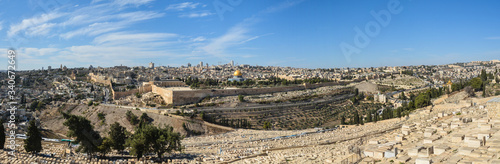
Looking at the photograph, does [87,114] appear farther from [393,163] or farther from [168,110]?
[393,163]

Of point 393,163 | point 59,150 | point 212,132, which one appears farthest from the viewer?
point 212,132

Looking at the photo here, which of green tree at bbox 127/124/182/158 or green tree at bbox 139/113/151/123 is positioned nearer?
green tree at bbox 127/124/182/158

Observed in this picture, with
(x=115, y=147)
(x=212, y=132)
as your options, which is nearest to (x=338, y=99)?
(x=212, y=132)

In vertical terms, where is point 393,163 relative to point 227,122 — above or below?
above

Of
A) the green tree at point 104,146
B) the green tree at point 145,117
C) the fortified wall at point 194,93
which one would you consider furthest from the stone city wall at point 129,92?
the green tree at point 104,146

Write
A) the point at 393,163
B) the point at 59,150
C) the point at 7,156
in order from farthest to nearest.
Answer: the point at 59,150 < the point at 7,156 < the point at 393,163

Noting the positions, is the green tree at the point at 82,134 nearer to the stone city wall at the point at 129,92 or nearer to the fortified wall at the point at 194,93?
the fortified wall at the point at 194,93

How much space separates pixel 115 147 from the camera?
51.6 ft

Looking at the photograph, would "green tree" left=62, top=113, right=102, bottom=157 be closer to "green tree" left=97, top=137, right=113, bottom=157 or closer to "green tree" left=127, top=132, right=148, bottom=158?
"green tree" left=97, top=137, right=113, bottom=157

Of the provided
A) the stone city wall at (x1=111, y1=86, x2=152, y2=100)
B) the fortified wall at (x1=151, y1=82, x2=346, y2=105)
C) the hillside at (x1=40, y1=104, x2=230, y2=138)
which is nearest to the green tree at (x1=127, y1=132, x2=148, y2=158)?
the hillside at (x1=40, y1=104, x2=230, y2=138)

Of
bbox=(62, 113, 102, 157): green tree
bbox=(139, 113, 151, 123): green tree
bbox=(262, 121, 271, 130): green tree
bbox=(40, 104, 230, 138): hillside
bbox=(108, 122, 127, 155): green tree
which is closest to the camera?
bbox=(62, 113, 102, 157): green tree

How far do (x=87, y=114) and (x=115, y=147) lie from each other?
17.4 meters

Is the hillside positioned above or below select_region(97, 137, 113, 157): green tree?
below

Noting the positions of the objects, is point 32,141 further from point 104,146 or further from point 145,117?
point 145,117
